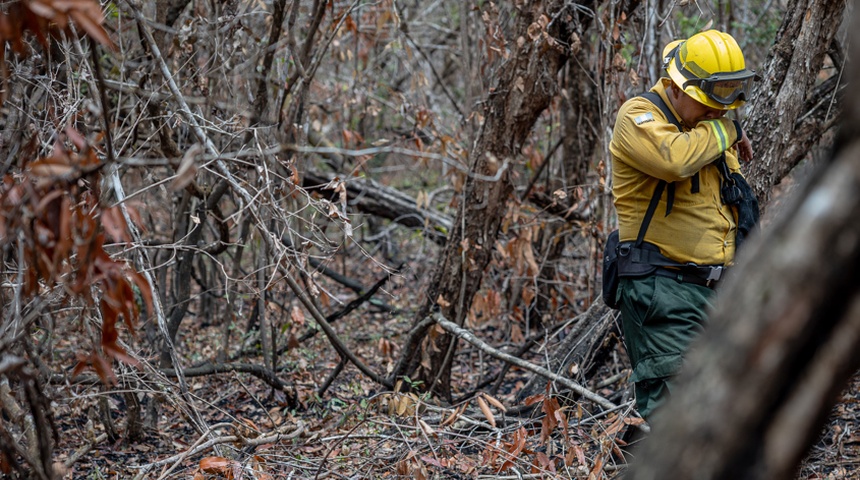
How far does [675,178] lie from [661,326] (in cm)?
66

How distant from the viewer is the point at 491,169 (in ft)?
15.3

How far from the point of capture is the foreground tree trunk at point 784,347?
115 centimetres

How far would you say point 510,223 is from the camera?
5793 millimetres

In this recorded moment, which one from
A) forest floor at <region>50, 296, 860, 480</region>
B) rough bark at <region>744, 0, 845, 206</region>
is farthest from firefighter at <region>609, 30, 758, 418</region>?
rough bark at <region>744, 0, 845, 206</region>

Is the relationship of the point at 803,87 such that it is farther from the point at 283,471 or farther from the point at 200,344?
the point at 200,344

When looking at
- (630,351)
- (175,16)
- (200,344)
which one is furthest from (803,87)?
(200,344)

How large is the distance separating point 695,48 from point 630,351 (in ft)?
4.59

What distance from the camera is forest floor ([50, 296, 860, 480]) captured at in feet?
11.4

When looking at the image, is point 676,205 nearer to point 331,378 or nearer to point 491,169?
point 491,169

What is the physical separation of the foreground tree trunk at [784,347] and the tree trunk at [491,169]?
3351mm

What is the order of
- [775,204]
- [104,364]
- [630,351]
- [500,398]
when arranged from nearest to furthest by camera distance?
[104,364] → [630,351] → [775,204] → [500,398]

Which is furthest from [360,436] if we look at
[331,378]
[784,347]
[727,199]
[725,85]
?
[784,347]

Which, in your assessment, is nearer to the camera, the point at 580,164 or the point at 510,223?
the point at 510,223

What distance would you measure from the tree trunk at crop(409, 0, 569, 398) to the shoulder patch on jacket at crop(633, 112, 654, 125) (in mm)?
1477
